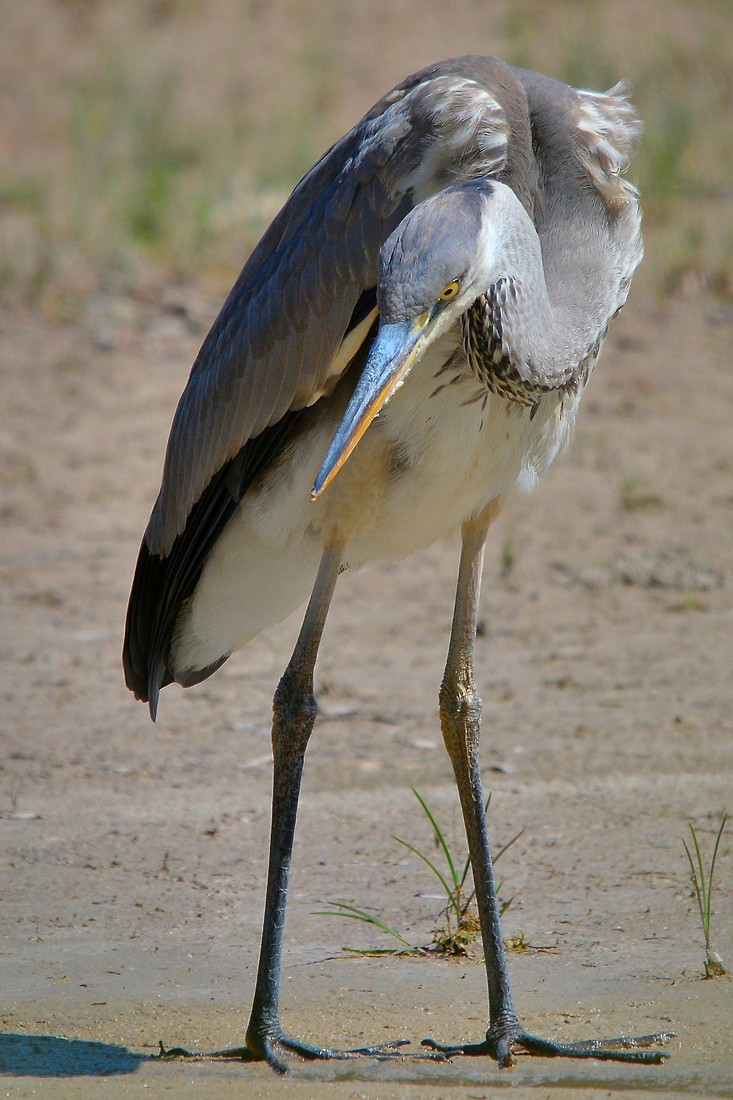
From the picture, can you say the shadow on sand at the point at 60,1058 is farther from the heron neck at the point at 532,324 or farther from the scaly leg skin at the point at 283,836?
the heron neck at the point at 532,324

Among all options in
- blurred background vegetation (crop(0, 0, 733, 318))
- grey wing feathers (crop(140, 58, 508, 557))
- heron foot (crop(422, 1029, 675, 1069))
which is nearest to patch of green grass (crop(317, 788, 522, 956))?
heron foot (crop(422, 1029, 675, 1069))

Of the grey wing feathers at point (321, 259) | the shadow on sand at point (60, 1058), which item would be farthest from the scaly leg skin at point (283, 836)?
the grey wing feathers at point (321, 259)

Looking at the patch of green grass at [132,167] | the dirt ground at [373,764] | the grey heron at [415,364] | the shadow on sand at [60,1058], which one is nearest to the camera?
the grey heron at [415,364]

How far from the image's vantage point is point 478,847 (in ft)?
10.9

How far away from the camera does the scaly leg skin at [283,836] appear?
3.05m

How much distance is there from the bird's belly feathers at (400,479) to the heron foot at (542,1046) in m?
1.18

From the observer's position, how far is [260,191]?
31.3 feet

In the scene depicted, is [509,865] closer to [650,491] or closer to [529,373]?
[529,373]

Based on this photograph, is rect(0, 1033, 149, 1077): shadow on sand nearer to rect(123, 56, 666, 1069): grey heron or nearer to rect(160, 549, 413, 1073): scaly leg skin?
rect(160, 549, 413, 1073): scaly leg skin

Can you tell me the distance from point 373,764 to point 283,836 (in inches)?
60.8

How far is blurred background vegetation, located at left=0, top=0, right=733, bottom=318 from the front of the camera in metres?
8.66

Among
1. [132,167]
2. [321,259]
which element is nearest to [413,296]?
[321,259]

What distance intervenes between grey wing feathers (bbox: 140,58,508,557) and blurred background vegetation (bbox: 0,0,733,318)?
500 centimetres

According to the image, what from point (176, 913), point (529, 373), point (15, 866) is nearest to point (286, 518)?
point (529, 373)
